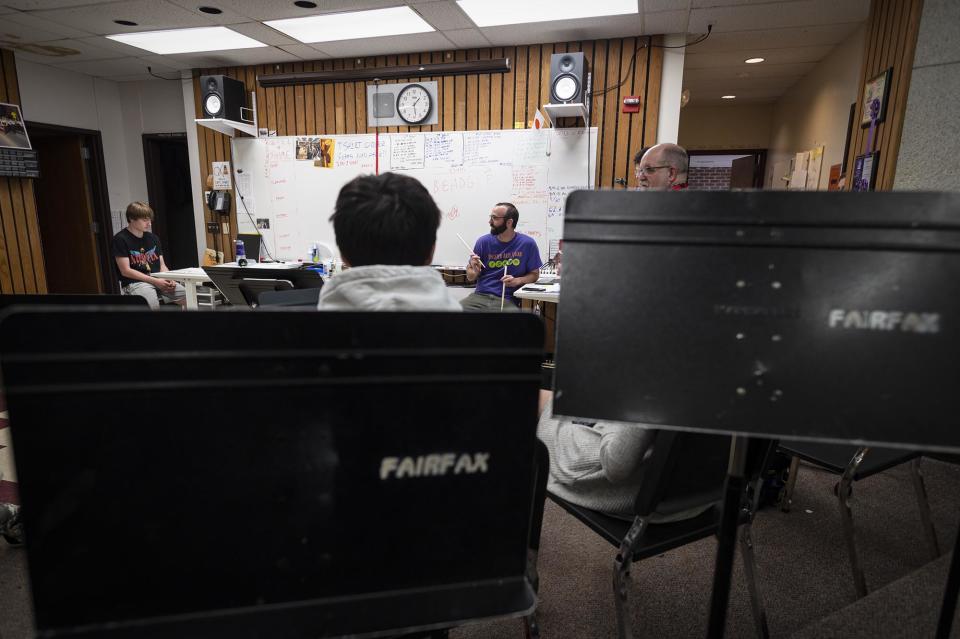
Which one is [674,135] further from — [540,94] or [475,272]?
[475,272]

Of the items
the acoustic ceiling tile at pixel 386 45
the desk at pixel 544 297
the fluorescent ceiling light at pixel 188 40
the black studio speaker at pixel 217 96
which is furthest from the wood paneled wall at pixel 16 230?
the desk at pixel 544 297

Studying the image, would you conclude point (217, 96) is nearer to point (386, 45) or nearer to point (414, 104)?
point (386, 45)

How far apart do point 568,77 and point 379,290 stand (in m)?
3.75

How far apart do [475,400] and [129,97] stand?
737 cm

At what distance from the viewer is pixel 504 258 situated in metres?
4.14

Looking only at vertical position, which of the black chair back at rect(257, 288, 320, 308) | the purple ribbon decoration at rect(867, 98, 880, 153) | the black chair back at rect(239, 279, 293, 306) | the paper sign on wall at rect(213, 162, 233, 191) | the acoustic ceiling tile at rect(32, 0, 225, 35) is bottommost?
the black chair back at rect(239, 279, 293, 306)

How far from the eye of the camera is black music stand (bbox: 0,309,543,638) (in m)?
0.63

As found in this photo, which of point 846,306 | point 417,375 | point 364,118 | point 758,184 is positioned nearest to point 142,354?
point 417,375

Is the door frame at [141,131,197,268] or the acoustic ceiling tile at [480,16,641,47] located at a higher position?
the acoustic ceiling tile at [480,16,641,47]

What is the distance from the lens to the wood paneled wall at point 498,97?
4355mm

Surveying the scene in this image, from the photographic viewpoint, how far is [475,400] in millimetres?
732

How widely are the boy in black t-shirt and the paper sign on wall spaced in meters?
1.02

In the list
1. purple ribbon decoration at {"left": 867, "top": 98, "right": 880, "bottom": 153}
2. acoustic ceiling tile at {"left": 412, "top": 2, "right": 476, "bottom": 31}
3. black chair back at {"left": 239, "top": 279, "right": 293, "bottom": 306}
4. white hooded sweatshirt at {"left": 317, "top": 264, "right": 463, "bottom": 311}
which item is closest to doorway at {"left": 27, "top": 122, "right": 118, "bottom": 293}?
acoustic ceiling tile at {"left": 412, "top": 2, "right": 476, "bottom": 31}

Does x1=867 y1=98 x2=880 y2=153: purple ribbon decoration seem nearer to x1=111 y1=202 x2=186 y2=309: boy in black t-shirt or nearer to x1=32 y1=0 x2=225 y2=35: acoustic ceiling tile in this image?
x1=32 y1=0 x2=225 y2=35: acoustic ceiling tile
